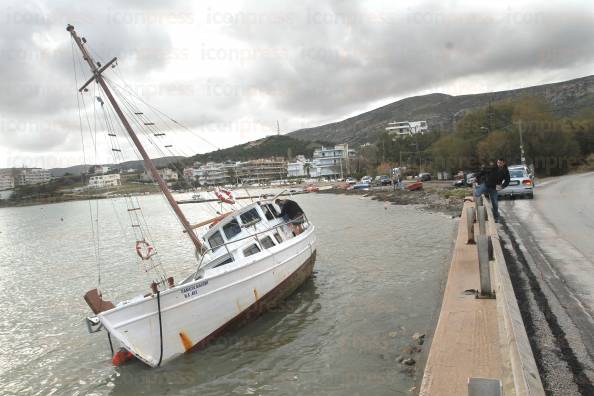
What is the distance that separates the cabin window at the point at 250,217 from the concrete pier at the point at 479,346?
7.75m

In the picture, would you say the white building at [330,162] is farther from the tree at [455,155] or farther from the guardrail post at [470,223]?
the guardrail post at [470,223]

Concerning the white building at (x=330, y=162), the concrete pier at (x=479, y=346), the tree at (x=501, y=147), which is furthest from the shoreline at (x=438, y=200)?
the white building at (x=330, y=162)

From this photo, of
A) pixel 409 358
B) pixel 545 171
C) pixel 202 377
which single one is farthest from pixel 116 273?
pixel 545 171

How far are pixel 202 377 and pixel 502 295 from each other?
22.7 feet

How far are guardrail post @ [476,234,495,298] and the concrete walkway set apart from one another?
0.18 metres

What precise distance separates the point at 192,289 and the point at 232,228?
14.9ft

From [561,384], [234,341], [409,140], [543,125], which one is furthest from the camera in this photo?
[409,140]

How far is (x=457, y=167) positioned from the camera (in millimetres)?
72125

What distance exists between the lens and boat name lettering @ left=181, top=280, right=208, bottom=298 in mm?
10530

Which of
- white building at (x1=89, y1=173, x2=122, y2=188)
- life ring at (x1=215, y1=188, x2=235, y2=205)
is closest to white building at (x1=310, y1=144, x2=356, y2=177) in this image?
white building at (x1=89, y1=173, x2=122, y2=188)

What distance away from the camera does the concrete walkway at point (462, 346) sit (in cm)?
545

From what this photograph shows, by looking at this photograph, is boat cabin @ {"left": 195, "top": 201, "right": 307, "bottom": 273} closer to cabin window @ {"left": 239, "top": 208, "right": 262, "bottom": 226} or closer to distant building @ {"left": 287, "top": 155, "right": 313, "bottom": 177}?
cabin window @ {"left": 239, "top": 208, "right": 262, "bottom": 226}

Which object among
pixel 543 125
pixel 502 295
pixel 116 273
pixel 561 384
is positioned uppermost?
pixel 543 125

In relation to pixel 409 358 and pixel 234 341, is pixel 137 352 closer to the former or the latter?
pixel 234 341
